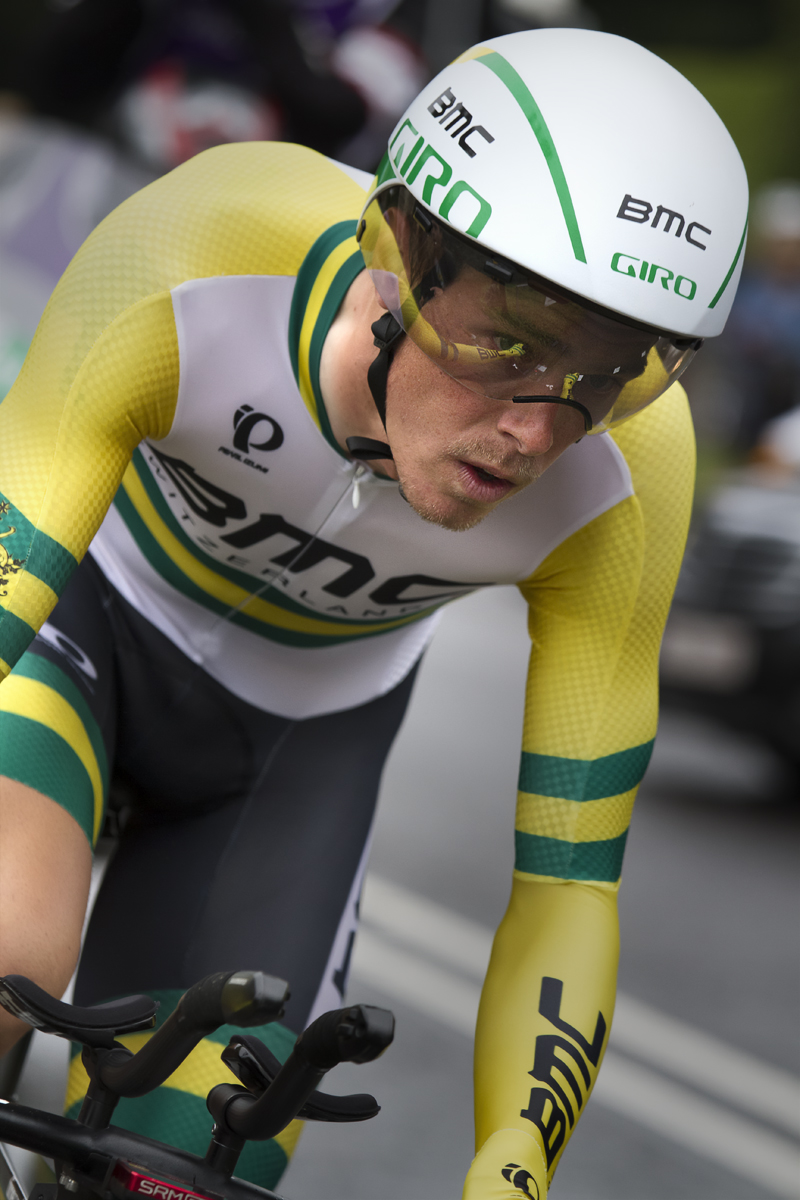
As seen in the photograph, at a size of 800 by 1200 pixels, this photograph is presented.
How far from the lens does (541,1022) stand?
218 cm

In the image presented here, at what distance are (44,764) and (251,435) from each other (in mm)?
565

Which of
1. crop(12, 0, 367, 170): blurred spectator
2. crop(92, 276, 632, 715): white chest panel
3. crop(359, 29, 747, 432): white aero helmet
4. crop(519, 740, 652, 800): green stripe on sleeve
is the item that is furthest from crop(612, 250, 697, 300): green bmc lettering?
crop(12, 0, 367, 170): blurred spectator

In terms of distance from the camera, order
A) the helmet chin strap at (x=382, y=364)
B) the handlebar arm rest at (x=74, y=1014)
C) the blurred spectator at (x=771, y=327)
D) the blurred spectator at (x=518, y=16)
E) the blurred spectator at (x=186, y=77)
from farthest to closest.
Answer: the blurred spectator at (x=771, y=327), the blurred spectator at (x=518, y=16), the blurred spectator at (x=186, y=77), the helmet chin strap at (x=382, y=364), the handlebar arm rest at (x=74, y=1014)

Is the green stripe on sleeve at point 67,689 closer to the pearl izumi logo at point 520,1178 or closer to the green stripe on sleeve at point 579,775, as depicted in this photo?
the green stripe on sleeve at point 579,775

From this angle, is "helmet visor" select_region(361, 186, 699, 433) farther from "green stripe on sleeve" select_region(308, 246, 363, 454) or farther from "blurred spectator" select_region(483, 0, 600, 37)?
"blurred spectator" select_region(483, 0, 600, 37)

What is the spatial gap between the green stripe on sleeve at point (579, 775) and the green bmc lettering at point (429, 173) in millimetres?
806

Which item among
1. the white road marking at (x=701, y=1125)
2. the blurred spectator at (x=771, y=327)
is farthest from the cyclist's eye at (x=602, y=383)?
the blurred spectator at (x=771, y=327)

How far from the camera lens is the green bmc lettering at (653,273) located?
1.91 m

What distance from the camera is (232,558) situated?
252 cm

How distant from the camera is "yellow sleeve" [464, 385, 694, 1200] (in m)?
2.24

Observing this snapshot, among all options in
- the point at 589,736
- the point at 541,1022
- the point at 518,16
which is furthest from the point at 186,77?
the point at 541,1022

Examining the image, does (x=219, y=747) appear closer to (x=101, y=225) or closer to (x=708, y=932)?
(x=101, y=225)

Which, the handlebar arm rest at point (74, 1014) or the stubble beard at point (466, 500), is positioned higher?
the stubble beard at point (466, 500)

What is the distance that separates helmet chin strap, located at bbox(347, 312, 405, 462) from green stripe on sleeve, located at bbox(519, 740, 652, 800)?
52 cm
